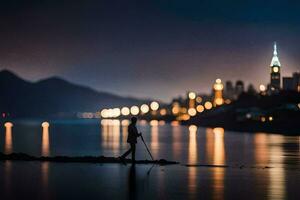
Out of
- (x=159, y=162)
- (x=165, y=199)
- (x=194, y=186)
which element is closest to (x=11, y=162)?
(x=159, y=162)

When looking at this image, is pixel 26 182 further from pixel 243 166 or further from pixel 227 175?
pixel 243 166

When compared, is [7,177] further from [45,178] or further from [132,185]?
[132,185]

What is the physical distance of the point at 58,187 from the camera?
16000 mm

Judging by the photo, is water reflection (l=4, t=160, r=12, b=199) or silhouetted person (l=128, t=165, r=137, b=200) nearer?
silhouetted person (l=128, t=165, r=137, b=200)

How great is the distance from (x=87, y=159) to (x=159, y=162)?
2.49m

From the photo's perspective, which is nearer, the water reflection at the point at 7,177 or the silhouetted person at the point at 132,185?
the silhouetted person at the point at 132,185

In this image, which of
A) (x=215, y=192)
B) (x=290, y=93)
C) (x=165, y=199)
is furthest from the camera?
(x=290, y=93)

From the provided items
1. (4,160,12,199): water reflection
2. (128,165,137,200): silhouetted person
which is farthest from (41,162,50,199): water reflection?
(128,165,137,200): silhouetted person

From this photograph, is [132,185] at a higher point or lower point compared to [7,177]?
lower

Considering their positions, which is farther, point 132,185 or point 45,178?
point 45,178

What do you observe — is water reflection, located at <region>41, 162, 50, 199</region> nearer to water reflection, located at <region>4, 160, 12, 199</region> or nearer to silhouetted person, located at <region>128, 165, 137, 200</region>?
water reflection, located at <region>4, 160, 12, 199</region>

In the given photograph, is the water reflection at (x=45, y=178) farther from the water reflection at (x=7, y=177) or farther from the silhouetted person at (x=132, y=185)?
the silhouetted person at (x=132, y=185)

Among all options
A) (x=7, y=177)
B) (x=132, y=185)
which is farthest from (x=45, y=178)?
(x=132, y=185)

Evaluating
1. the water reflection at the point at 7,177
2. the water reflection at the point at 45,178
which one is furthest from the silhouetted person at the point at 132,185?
the water reflection at the point at 7,177
